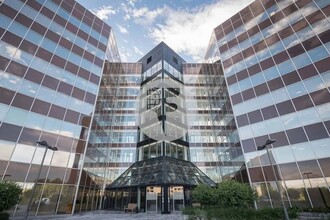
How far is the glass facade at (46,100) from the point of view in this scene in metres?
20.6

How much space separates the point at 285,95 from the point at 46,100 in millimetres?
31533

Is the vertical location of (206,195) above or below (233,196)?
above

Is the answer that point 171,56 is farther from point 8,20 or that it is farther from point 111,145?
point 8,20

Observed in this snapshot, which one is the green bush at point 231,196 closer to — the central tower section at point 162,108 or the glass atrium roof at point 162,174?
the glass atrium roof at point 162,174

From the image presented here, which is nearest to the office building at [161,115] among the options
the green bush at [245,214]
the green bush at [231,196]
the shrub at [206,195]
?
the shrub at [206,195]

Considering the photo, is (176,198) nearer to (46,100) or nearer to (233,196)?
(233,196)

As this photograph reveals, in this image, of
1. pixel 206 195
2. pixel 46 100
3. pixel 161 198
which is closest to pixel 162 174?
pixel 161 198

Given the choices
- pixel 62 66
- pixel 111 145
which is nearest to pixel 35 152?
pixel 62 66

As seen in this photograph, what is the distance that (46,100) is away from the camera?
2441 centimetres

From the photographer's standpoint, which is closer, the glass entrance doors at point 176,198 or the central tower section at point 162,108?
the glass entrance doors at point 176,198

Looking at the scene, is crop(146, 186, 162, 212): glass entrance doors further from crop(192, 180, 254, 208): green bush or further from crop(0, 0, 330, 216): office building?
crop(192, 180, 254, 208): green bush

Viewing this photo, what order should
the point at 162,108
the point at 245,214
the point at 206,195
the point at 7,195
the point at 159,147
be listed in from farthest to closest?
the point at 162,108, the point at 159,147, the point at 206,195, the point at 7,195, the point at 245,214

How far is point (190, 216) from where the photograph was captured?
15.2 meters

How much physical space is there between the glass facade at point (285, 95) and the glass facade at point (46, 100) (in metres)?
23.1
